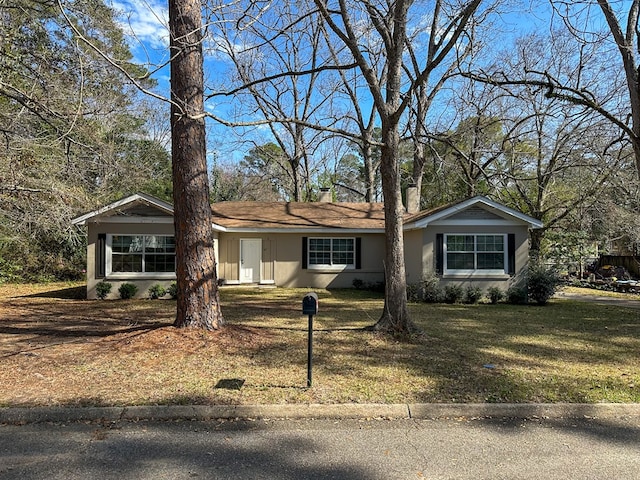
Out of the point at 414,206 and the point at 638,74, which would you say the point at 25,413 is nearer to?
the point at 638,74

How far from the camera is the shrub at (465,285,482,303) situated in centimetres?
1405

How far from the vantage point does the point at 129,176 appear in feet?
40.3

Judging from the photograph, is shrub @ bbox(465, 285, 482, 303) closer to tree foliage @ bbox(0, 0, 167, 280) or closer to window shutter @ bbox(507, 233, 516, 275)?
window shutter @ bbox(507, 233, 516, 275)

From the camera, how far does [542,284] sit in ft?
45.5

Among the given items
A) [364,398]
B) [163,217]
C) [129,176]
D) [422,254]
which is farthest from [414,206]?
[364,398]

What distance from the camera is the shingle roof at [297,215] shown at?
17438 millimetres

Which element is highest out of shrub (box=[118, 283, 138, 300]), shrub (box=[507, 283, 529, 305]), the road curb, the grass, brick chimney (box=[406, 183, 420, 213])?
brick chimney (box=[406, 183, 420, 213])

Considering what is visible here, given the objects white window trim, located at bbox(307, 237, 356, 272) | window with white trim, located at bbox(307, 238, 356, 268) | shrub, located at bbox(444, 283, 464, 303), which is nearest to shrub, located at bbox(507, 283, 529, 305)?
shrub, located at bbox(444, 283, 464, 303)

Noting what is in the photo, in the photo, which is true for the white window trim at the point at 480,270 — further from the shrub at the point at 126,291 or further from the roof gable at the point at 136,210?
the shrub at the point at 126,291

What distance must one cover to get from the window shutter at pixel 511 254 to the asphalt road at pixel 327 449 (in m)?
10.6

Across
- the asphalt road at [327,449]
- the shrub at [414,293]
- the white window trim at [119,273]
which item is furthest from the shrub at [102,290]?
the asphalt road at [327,449]

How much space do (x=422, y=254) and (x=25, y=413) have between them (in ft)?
39.9

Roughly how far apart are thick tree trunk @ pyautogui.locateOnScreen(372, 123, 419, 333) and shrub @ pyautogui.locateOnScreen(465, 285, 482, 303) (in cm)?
708

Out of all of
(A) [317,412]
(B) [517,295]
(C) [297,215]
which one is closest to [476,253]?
(B) [517,295]
